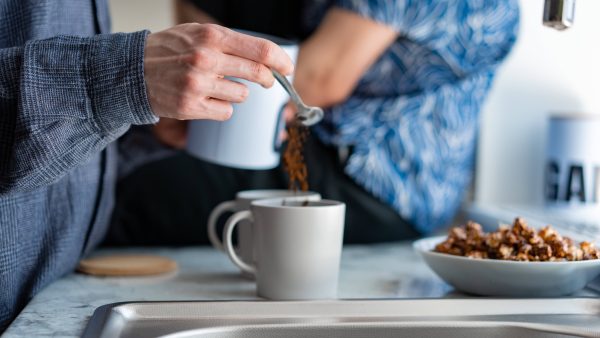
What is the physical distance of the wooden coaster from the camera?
0.83 meters

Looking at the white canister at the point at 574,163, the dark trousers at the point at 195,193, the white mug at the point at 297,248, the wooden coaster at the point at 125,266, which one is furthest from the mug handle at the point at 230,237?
the white canister at the point at 574,163

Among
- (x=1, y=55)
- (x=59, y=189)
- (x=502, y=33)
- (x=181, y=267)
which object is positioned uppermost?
(x=502, y=33)

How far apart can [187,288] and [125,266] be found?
0.10 meters

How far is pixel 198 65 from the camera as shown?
576 millimetres

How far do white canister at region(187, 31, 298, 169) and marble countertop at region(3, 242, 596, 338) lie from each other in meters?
0.14

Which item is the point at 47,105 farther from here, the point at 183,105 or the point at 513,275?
the point at 513,275

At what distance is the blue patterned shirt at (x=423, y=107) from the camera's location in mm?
1036

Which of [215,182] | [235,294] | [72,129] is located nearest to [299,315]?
[235,294]

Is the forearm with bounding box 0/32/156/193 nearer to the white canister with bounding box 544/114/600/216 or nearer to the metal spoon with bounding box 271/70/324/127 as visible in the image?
the metal spoon with bounding box 271/70/324/127

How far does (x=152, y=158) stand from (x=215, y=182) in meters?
0.10

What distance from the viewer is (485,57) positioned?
1080 millimetres

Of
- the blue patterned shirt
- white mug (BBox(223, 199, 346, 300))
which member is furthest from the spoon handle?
the blue patterned shirt

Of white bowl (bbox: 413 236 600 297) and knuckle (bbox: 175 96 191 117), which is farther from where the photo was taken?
white bowl (bbox: 413 236 600 297)

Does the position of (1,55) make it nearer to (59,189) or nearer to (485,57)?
(59,189)
